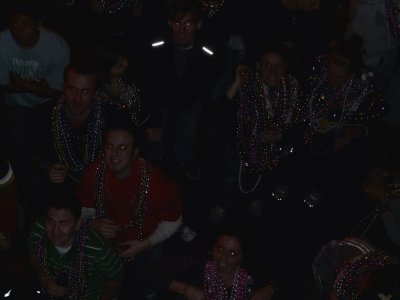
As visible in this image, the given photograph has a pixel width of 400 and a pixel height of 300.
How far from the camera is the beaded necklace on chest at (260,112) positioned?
5.16 meters

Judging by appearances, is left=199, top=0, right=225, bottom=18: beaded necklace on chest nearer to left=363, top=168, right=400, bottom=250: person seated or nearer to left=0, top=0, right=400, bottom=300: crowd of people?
left=0, top=0, right=400, bottom=300: crowd of people

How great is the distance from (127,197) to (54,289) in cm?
85

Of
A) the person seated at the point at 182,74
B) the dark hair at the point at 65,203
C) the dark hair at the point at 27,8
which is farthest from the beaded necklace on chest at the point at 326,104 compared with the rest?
the dark hair at the point at 27,8

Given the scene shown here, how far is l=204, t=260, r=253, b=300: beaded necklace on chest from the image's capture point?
4328mm

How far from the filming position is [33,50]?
16.6 ft

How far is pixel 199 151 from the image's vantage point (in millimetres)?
6438

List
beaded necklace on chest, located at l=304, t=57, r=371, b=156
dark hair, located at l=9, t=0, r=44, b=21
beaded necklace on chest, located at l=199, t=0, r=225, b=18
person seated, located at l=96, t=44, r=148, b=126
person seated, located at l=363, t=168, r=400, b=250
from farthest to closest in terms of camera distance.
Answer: beaded necklace on chest, located at l=199, t=0, r=225, b=18, beaded necklace on chest, located at l=304, t=57, r=371, b=156, person seated, located at l=96, t=44, r=148, b=126, dark hair, located at l=9, t=0, r=44, b=21, person seated, located at l=363, t=168, r=400, b=250

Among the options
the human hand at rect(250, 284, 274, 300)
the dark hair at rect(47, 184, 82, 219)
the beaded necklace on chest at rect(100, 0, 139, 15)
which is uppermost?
the beaded necklace on chest at rect(100, 0, 139, 15)

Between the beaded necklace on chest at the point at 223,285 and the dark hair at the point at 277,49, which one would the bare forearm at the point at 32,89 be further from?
the beaded necklace on chest at the point at 223,285

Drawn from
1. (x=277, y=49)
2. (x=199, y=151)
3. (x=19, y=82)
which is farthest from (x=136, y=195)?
(x=199, y=151)

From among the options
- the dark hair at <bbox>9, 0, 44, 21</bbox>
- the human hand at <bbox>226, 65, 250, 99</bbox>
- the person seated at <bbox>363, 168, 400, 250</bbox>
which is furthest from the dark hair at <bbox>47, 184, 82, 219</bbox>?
the person seated at <bbox>363, 168, 400, 250</bbox>

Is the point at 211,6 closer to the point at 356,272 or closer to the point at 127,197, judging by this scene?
the point at 127,197

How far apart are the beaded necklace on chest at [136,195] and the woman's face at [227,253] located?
638 mm

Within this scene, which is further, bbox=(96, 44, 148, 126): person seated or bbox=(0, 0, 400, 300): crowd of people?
bbox=(96, 44, 148, 126): person seated
